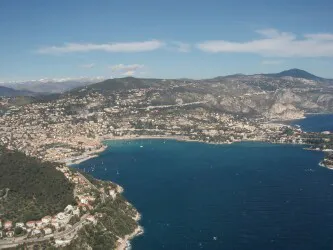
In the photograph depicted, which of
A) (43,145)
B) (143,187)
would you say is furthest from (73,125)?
(143,187)

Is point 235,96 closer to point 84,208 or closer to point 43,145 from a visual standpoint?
point 43,145

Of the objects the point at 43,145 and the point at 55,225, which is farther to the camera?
the point at 43,145

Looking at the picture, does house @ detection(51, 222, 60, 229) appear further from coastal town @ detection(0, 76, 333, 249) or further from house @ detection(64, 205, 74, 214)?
house @ detection(64, 205, 74, 214)

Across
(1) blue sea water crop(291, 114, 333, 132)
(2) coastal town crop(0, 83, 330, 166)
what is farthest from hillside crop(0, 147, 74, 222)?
(1) blue sea water crop(291, 114, 333, 132)

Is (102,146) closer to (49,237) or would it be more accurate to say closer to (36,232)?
(36,232)

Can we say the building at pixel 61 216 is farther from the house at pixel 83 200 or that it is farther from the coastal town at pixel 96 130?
the house at pixel 83 200

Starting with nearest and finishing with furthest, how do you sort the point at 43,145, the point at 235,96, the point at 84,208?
the point at 84,208 → the point at 43,145 → the point at 235,96

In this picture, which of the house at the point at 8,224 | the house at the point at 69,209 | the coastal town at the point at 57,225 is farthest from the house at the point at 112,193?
the house at the point at 8,224

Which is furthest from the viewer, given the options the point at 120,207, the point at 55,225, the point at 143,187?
the point at 143,187
